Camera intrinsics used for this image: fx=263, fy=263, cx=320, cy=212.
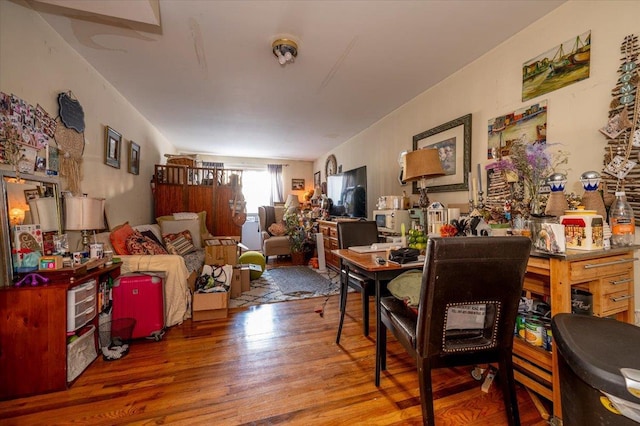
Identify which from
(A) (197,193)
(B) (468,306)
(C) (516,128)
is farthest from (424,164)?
(A) (197,193)

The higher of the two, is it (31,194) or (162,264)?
(31,194)

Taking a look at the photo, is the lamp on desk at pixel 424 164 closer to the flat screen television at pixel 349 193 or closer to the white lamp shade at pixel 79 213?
the flat screen television at pixel 349 193

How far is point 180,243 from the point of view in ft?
12.0

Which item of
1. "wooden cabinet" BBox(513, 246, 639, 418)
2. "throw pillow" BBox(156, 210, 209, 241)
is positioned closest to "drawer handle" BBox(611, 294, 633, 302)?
"wooden cabinet" BBox(513, 246, 639, 418)

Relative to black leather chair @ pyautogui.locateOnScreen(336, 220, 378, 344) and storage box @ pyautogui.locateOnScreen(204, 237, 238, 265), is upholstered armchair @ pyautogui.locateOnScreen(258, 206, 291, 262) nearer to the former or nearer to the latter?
storage box @ pyautogui.locateOnScreen(204, 237, 238, 265)

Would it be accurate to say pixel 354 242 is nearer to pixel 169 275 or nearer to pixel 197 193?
pixel 169 275

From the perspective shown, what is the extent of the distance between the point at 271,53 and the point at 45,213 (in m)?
2.11

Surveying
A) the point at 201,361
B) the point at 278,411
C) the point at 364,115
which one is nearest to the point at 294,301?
the point at 201,361

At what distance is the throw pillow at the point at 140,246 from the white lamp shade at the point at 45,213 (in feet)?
2.34

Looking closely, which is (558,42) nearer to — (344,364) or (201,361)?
(344,364)

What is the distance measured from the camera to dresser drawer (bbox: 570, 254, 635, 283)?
1.26 metres

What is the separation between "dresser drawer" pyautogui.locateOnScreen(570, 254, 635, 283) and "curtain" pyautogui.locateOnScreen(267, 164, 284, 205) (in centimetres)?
623

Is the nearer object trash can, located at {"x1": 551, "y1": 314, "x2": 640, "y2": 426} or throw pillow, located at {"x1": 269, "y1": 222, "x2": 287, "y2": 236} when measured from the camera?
trash can, located at {"x1": 551, "y1": 314, "x2": 640, "y2": 426}

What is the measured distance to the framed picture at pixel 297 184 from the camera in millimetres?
7238
